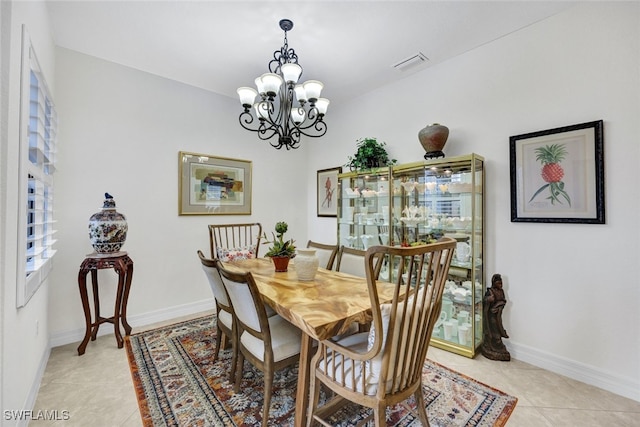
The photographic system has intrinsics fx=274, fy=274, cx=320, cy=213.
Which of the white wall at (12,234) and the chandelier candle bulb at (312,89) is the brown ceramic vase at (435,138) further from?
the white wall at (12,234)

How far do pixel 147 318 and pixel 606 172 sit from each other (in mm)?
4521

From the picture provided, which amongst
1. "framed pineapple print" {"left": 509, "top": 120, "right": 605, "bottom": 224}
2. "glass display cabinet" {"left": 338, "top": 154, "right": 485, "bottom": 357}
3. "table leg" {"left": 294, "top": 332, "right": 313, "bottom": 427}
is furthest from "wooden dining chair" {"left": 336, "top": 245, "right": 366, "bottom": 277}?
"framed pineapple print" {"left": 509, "top": 120, "right": 605, "bottom": 224}

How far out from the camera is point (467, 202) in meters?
2.54

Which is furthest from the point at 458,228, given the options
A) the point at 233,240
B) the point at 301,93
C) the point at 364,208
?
the point at 233,240

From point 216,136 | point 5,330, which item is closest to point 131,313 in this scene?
point 5,330

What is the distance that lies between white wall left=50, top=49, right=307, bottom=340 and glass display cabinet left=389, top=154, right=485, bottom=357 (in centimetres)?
241

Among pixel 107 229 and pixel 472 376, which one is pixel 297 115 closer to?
pixel 107 229

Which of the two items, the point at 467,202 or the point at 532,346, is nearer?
the point at 532,346

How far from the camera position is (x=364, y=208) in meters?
3.54

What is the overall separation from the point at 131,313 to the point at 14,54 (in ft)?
8.53

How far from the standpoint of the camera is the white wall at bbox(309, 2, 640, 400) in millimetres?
1964

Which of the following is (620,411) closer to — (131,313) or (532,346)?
(532,346)

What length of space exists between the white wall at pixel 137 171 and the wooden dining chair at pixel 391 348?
2.59m

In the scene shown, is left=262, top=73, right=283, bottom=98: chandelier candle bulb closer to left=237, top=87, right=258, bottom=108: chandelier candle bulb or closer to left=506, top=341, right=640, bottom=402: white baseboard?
left=237, top=87, right=258, bottom=108: chandelier candle bulb
